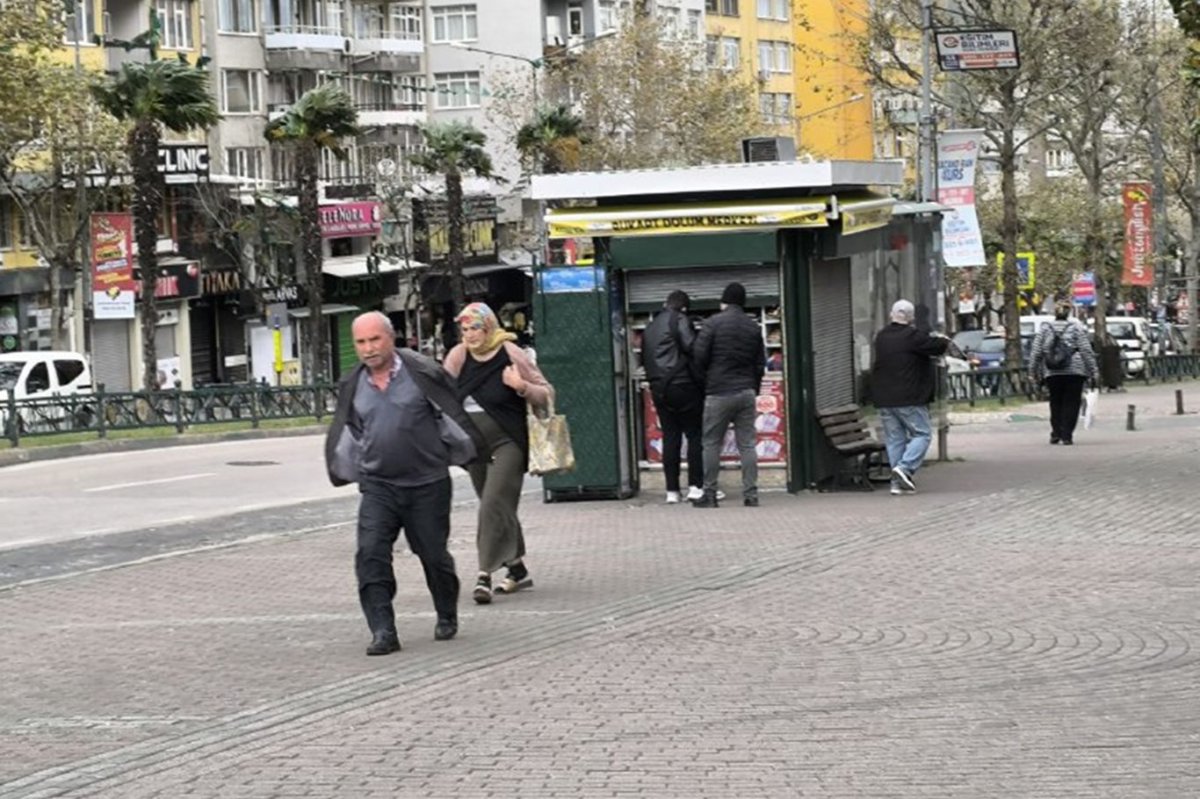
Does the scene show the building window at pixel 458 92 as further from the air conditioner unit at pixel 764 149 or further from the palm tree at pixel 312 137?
the air conditioner unit at pixel 764 149

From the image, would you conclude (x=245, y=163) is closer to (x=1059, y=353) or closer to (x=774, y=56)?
(x=774, y=56)

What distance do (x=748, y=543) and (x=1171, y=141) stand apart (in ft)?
183

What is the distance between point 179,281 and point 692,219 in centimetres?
5135

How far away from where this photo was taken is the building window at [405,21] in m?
87.3

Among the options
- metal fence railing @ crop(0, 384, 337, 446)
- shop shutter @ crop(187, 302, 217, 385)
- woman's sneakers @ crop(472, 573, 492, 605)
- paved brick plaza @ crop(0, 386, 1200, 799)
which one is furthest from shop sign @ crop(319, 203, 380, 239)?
woman's sneakers @ crop(472, 573, 492, 605)

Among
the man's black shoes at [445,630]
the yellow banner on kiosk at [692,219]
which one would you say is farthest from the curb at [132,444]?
the man's black shoes at [445,630]

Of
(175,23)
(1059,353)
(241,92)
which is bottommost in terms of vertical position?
(1059,353)

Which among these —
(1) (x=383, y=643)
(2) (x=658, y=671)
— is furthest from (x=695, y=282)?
(2) (x=658, y=671)

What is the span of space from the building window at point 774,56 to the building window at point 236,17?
3781cm

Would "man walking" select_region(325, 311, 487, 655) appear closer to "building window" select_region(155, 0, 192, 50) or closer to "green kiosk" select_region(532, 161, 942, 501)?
"green kiosk" select_region(532, 161, 942, 501)

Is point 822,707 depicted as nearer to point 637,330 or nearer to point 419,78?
point 637,330

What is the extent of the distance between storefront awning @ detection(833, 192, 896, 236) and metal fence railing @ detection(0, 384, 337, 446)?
52.3 ft

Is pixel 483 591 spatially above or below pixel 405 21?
below

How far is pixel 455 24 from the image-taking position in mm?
94125
